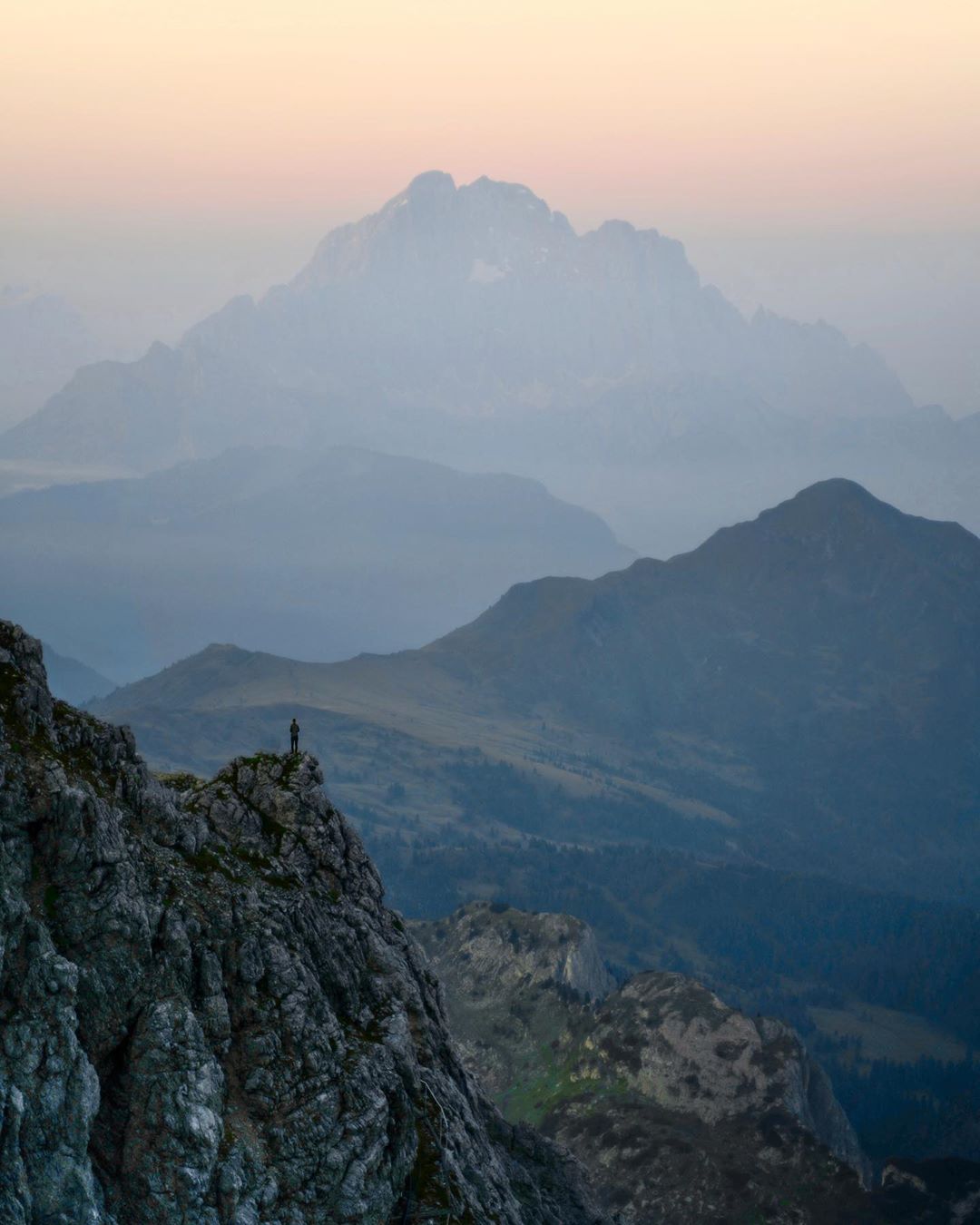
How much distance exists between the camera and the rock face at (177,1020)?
65562 millimetres

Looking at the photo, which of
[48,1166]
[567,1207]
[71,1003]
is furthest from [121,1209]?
[567,1207]

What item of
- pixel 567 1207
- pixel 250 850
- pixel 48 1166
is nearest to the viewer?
pixel 48 1166

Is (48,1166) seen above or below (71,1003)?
below

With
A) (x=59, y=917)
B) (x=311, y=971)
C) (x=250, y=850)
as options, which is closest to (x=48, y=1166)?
(x=59, y=917)

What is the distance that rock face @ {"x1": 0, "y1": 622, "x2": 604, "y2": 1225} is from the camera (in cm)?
6556

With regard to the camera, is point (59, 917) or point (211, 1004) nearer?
point (59, 917)

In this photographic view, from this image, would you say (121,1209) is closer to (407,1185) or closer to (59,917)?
(59,917)

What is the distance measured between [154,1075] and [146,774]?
2048cm

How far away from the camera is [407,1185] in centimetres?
8562

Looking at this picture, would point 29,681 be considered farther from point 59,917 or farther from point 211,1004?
point 211,1004

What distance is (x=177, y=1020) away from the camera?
72.2 metres

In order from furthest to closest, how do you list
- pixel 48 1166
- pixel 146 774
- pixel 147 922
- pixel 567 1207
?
pixel 567 1207, pixel 146 774, pixel 147 922, pixel 48 1166

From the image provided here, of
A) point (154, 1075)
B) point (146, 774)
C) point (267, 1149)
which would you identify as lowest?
point (267, 1149)

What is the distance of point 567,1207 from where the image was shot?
14088 cm
